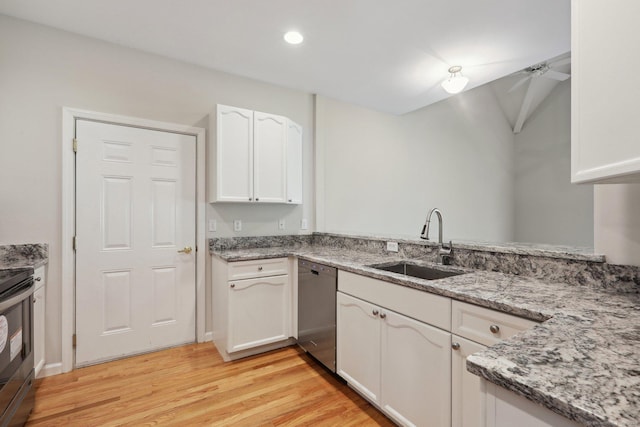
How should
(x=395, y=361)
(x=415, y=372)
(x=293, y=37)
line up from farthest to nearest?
(x=293, y=37), (x=395, y=361), (x=415, y=372)

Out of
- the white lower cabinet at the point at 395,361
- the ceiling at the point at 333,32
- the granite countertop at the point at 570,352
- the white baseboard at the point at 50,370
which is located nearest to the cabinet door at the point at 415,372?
the white lower cabinet at the point at 395,361

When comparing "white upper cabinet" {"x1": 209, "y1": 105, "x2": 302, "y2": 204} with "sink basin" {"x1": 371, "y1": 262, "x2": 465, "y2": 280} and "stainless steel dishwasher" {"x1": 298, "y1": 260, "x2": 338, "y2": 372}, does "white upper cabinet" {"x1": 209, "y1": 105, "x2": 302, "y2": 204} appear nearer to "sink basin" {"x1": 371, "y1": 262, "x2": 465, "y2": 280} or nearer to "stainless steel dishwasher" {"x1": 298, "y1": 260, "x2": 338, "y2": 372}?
"stainless steel dishwasher" {"x1": 298, "y1": 260, "x2": 338, "y2": 372}

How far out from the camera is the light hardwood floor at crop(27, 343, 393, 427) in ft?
5.74

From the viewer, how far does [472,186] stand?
211 inches

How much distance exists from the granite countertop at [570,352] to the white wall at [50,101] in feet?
8.79

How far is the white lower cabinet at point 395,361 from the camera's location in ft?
4.58

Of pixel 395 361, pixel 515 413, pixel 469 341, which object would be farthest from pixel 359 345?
pixel 515 413

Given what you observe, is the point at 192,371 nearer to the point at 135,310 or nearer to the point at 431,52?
the point at 135,310

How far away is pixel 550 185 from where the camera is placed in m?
5.77

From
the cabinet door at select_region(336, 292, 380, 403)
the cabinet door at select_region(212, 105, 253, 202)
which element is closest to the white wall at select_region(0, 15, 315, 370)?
the cabinet door at select_region(212, 105, 253, 202)

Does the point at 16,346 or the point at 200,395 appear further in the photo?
the point at 200,395

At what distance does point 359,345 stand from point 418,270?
2.22ft

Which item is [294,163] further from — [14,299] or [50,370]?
[50,370]

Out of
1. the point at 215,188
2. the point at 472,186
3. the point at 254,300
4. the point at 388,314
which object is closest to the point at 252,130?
the point at 215,188
